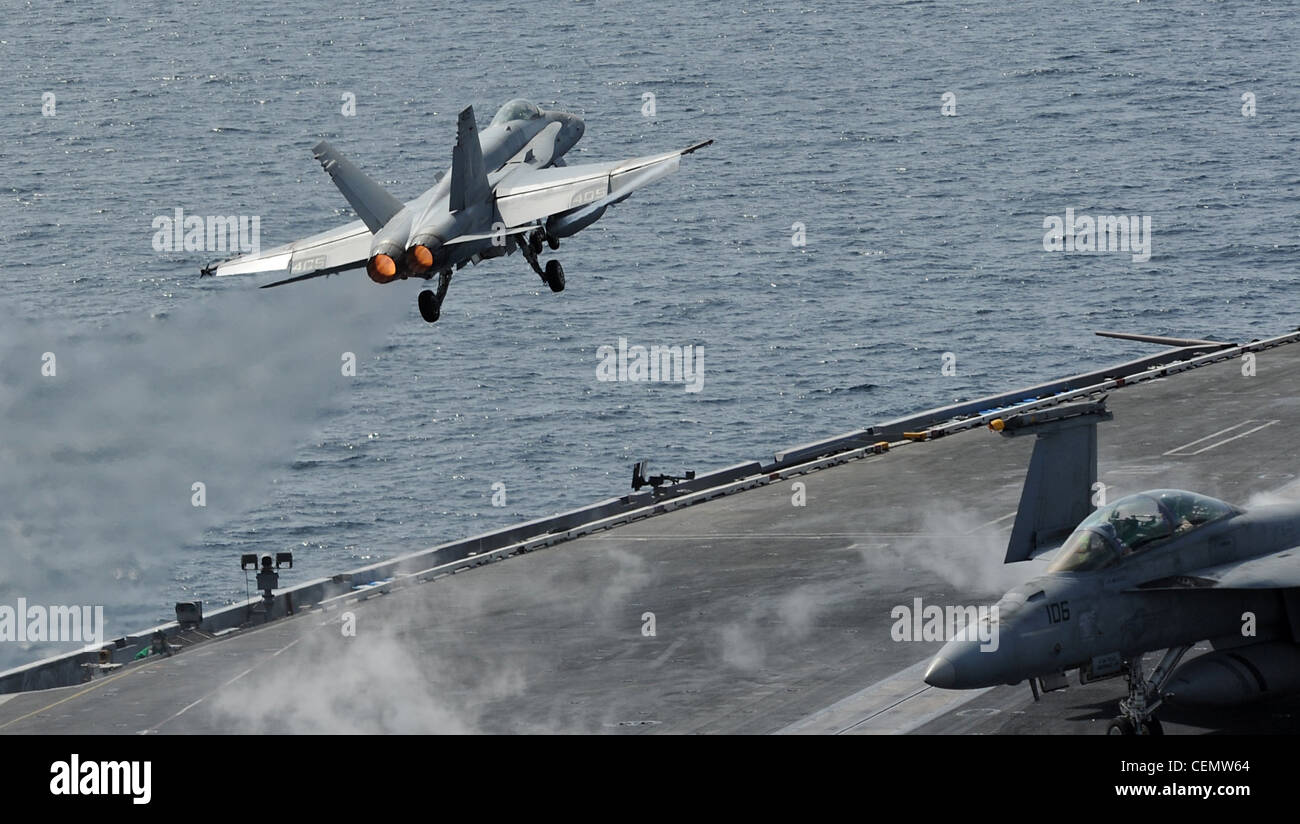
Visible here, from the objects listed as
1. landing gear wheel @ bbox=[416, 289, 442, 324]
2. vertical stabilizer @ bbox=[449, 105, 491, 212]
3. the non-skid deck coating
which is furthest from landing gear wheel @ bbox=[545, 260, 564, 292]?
the non-skid deck coating

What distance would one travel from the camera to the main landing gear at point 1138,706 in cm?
3266

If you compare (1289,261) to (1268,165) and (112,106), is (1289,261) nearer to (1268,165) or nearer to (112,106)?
(1268,165)

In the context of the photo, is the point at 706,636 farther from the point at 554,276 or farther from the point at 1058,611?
the point at 1058,611

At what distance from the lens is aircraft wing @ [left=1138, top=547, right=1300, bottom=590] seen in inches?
1284

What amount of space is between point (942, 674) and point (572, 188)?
21.8m

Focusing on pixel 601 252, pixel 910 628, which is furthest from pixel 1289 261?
pixel 910 628

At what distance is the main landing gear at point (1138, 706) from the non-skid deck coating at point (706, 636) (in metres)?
2.24

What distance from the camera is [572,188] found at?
4941 cm

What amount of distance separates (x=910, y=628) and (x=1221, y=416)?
81.7 ft

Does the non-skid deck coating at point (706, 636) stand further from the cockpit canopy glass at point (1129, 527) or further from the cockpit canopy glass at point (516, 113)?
the cockpit canopy glass at point (516, 113)

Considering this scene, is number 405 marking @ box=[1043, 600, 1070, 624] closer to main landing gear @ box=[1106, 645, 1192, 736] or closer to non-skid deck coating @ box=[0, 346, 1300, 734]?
main landing gear @ box=[1106, 645, 1192, 736]

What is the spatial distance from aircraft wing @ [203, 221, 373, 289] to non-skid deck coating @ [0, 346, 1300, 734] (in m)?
8.93

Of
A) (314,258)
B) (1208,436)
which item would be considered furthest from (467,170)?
(1208,436)
